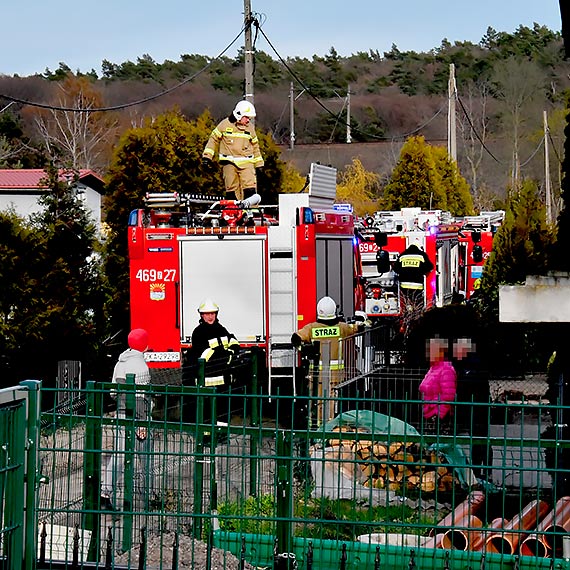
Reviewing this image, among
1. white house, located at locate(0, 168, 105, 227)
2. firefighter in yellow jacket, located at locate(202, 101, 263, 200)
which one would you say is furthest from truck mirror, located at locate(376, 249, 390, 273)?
white house, located at locate(0, 168, 105, 227)

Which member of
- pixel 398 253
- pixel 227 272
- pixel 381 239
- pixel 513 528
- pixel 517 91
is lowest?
pixel 513 528

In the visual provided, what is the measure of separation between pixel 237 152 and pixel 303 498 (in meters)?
11.3

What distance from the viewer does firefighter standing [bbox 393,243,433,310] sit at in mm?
21344

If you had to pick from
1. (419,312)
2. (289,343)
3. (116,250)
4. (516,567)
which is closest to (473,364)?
(516,567)

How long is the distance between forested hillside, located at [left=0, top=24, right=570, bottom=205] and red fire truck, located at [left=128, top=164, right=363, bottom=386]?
36342mm

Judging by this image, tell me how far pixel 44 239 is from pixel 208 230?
7.20 ft

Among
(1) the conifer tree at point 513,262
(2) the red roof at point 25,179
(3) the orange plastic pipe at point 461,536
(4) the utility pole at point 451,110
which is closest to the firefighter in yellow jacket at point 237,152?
(1) the conifer tree at point 513,262

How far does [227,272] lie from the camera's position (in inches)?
619

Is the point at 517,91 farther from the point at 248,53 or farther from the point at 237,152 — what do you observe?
the point at 237,152

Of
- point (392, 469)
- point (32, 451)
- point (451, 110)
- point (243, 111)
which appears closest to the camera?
point (32, 451)

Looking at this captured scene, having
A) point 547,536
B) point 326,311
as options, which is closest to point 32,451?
point 547,536

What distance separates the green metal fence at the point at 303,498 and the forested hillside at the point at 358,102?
45.0 m

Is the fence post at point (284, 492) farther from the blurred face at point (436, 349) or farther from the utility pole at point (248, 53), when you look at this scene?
the utility pole at point (248, 53)

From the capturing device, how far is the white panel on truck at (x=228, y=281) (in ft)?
51.3
